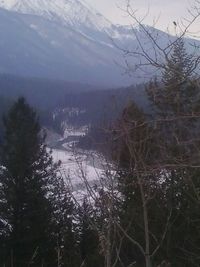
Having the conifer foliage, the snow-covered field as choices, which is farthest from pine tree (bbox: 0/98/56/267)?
the snow-covered field

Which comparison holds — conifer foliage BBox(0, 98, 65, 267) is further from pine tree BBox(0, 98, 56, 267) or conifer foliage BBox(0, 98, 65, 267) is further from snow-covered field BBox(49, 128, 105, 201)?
snow-covered field BBox(49, 128, 105, 201)

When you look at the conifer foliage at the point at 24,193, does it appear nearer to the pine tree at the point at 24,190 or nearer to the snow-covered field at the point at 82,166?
the pine tree at the point at 24,190

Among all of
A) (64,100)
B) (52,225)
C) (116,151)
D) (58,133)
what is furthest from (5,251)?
(64,100)

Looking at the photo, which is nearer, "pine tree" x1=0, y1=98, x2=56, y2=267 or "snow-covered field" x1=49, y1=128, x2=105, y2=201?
"snow-covered field" x1=49, y1=128, x2=105, y2=201

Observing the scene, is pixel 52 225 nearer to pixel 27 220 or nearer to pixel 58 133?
pixel 27 220

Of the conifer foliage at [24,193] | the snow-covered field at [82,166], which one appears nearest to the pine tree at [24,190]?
the conifer foliage at [24,193]

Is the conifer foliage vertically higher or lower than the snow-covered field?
lower

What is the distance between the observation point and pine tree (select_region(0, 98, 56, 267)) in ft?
54.5

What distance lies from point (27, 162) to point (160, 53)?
14.8m

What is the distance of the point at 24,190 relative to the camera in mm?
17375

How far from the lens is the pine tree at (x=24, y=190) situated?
654 inches

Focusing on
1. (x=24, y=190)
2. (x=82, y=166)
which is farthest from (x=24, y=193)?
(x=82, y=166)

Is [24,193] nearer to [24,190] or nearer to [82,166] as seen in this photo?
[24,190]

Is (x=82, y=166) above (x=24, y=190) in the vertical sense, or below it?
above
